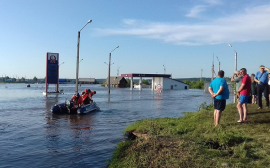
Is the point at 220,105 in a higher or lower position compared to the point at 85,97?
higher

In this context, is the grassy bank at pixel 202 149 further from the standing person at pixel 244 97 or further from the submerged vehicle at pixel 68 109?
the submerged vehicle at pixel 68 109

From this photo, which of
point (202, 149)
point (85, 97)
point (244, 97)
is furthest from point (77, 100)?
point (202, 149)

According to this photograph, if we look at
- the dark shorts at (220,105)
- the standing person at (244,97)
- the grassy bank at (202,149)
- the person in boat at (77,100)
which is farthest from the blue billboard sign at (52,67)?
the dark shorts at (220,105)

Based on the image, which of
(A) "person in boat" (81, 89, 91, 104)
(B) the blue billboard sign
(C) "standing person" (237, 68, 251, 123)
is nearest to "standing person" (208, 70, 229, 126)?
(C) "standing person" (237, 68, 251, 123)

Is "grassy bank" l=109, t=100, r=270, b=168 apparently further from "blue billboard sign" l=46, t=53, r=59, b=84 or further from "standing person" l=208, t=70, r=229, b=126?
"blue billboard sign" l=46, t=53, r=59, b=84

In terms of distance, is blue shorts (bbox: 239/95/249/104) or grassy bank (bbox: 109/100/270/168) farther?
blue shorts (bbox: 239/95/249/104)

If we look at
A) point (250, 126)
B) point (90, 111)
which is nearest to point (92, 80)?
point (90, 111)

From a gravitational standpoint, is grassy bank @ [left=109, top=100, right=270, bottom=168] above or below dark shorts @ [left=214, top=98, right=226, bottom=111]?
below

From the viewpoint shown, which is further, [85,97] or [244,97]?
[85,97]

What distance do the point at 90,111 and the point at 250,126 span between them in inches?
487

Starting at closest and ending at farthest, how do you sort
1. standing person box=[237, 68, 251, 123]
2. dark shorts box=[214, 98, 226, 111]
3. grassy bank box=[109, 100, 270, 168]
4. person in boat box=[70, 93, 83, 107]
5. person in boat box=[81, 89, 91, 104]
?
grassy bank box=[109, 100, 270, 168] → dark shorts box=[214, 98, 226, 111] → standing person box=[237, 68, 251, 123] → person in boat box=[70, 93, 83, 107] → person in boat box=[81, 89, 91, 104]

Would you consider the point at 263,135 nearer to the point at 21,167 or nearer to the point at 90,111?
the point at 21,167

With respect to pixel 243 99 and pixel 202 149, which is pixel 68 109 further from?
pixel 202 149

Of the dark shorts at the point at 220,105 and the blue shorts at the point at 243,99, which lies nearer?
the dark shorts at the point at 220,105
